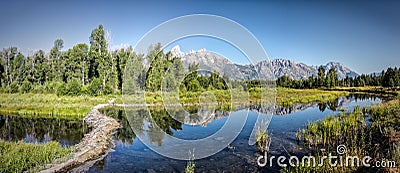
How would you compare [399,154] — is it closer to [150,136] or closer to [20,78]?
[150,136]

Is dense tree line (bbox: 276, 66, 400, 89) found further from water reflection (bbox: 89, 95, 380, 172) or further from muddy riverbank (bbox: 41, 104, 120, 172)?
muddy riverbank (bbox: 41, 104, 120, 172)

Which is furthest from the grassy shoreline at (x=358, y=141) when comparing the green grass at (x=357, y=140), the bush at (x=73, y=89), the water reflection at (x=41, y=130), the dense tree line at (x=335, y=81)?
the dense tree line at (x=335, y=81)

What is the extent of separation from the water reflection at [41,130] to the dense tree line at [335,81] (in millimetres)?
51393

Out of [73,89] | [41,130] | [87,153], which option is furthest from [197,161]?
[73,89]

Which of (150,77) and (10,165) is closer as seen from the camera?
(10,165)

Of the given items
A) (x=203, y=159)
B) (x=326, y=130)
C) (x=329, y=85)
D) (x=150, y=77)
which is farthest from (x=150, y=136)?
(x=329, y=85)

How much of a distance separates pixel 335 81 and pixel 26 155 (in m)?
74.4

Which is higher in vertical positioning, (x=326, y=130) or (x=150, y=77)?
(x=150, y=77)

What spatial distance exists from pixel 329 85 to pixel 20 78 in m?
65.5

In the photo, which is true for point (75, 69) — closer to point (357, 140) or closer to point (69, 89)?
point (69, 89)

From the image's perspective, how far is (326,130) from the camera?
1139 cm

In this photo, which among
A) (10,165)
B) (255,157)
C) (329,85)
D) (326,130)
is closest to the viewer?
(10,165)

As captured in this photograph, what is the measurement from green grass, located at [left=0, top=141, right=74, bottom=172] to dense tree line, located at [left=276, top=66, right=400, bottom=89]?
55.8 m

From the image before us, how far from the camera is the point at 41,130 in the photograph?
14414 mm
